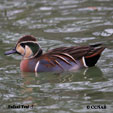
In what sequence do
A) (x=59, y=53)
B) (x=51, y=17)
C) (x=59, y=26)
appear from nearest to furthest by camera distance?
(x=59, y=53) → (x=59, y=26) → (x=51, y=17)

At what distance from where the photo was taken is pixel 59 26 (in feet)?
48.9

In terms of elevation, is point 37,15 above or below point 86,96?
above

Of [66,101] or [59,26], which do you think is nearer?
[66,101]

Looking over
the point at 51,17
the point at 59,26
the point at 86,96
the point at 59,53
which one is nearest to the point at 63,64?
the point at 59,53

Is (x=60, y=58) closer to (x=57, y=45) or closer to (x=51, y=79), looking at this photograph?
(x=51, y=79)

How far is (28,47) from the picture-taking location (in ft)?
36.7

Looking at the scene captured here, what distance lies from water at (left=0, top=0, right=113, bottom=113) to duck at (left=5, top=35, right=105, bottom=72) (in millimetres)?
167

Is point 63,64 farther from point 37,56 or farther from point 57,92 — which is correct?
point 57,92

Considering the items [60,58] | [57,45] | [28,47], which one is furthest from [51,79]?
[57,45]

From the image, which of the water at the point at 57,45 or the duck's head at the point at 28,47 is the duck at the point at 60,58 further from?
the water at the point at 57,45

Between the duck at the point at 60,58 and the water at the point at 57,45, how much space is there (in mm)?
167

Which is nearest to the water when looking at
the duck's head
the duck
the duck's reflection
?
the duck's reflection

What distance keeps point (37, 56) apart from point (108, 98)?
2983 millimetres

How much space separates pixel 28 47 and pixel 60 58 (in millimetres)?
965
